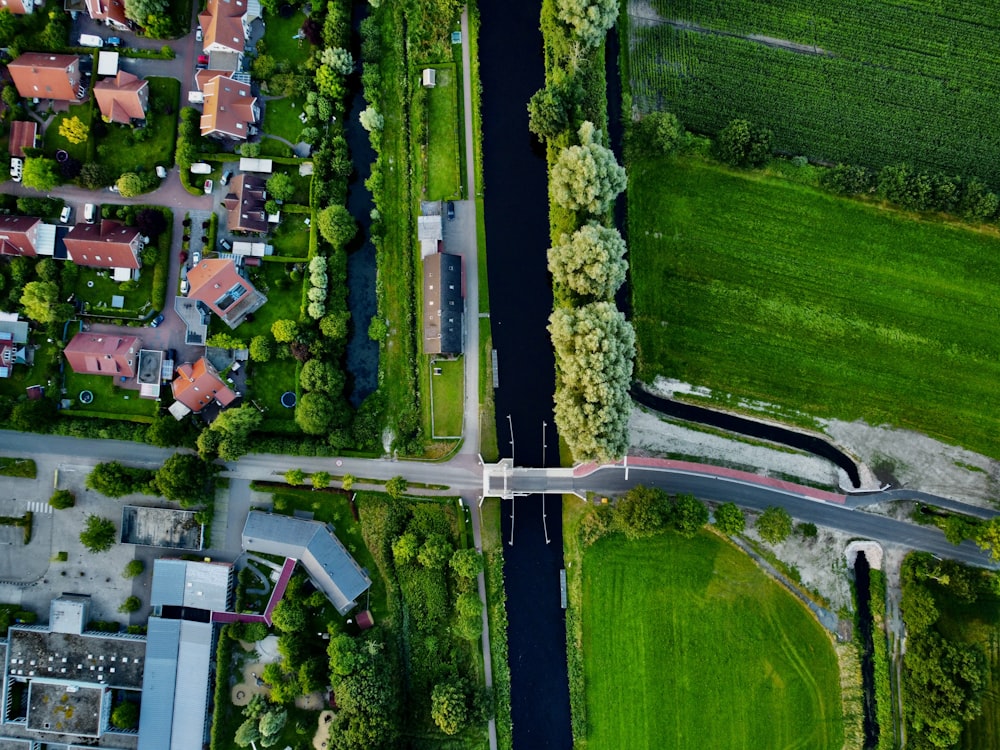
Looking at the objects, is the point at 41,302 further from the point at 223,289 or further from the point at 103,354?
the point at 223,289

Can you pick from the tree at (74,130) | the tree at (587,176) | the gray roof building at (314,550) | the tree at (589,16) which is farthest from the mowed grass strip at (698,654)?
the tree at (74,130)

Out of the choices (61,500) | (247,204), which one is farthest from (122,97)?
(61,500)

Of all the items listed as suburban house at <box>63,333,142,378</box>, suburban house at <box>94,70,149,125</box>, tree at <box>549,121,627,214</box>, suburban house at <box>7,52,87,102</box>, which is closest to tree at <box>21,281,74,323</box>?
suburban house at <box>63,333,142,378</box>

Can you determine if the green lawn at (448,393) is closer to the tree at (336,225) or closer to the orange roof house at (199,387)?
the tree at (336,225)

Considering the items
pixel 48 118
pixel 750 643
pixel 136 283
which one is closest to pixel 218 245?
pixel 136 283

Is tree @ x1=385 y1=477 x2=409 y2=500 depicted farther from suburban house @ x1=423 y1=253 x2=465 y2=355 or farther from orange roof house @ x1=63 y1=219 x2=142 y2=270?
orange roof house @ x1=63 y1=219 x2=142 y2=270

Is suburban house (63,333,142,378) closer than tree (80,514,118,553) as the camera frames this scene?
No
